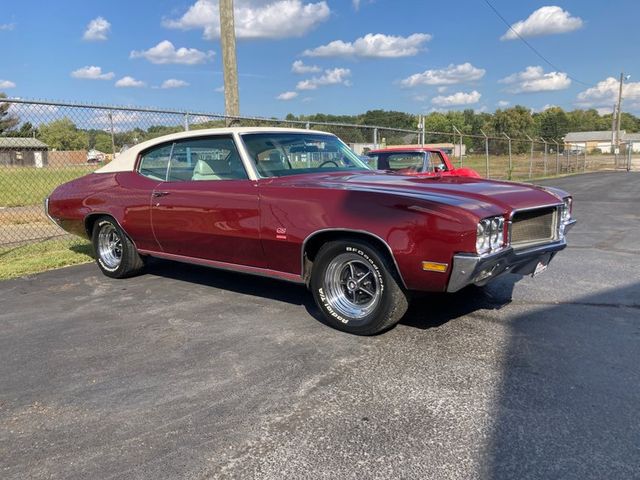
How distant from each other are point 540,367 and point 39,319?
4057 mm

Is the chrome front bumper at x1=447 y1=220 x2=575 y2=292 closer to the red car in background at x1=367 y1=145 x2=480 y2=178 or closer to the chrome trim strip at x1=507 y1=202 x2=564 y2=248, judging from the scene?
the chrome trim strip at x1=507 y1=202 x2=564 y2=248

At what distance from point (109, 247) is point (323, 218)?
327 centimetres

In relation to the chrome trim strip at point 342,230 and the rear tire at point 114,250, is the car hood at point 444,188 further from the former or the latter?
the rear tire at point 114,250

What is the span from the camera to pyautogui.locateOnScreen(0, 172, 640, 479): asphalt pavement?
2445 mm

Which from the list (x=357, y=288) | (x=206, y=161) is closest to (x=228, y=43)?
(x=206, y=161)

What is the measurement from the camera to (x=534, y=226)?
4.16 metres

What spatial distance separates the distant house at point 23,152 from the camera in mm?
8673

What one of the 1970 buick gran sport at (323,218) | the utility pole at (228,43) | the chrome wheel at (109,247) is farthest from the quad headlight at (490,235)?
the utility pole at (228,43)

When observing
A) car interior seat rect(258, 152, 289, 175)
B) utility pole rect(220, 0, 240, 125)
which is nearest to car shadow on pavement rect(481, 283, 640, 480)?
car interior seat rect(258, 152, 289, 175)

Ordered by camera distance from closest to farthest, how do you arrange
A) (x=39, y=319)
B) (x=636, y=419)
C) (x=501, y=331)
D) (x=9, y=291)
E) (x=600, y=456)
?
(x=600, y=456), (x=636, y=419), (x=501, y=331), (x=39, y=319), (x=9, y=291)

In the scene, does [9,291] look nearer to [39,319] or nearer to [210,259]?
[39,319]

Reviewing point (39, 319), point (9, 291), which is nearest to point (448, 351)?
point (39, 319)

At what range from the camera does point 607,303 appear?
478 cm

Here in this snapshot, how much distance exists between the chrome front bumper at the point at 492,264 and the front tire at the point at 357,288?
1.49 ft
